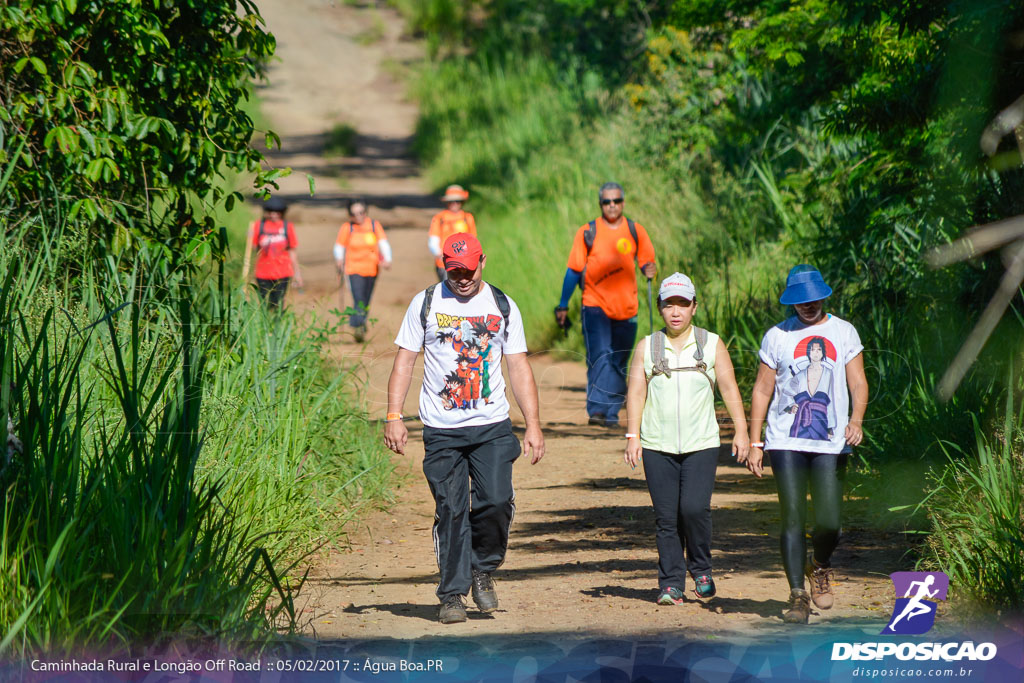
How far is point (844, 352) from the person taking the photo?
20.1ft

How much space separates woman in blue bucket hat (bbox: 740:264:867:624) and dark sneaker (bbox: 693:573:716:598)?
0.41 metres

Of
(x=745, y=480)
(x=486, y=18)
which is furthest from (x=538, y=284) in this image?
(x=486, y=18)

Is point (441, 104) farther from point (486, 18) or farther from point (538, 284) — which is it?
point (538, 284)

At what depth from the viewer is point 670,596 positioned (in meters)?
6.23

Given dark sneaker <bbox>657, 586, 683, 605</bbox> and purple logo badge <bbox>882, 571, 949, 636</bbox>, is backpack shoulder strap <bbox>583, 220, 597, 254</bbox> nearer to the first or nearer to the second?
dark sneaker <bbox>657, 586, 683, 605</bbox>

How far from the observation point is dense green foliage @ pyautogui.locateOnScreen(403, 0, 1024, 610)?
6.91m

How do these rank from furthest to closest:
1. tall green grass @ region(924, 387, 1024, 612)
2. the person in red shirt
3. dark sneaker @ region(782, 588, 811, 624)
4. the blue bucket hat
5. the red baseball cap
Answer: the person in red shirt → the blue bucket hat → the red baseball cap → dark sneaker @ region(782, 588, 811, 624) → tall green grass @ region(924, 387, 1024, 612)

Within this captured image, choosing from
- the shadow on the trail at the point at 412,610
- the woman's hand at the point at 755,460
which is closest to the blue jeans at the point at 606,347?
the woman's hand at the point at 755,460

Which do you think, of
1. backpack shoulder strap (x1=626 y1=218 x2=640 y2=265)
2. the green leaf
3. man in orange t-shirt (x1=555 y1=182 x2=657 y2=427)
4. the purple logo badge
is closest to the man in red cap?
the purple logo badge

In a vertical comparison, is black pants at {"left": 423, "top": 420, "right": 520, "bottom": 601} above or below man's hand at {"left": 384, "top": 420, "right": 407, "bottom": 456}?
below

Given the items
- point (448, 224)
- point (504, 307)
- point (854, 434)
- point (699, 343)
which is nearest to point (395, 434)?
point (504, 307)

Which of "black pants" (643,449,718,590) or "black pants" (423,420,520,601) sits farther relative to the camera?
"black pants" (643,449,718,590)

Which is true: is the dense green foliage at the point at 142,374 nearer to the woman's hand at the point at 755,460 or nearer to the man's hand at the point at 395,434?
the man's hand at the point at 395,434

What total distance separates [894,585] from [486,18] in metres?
29.1
